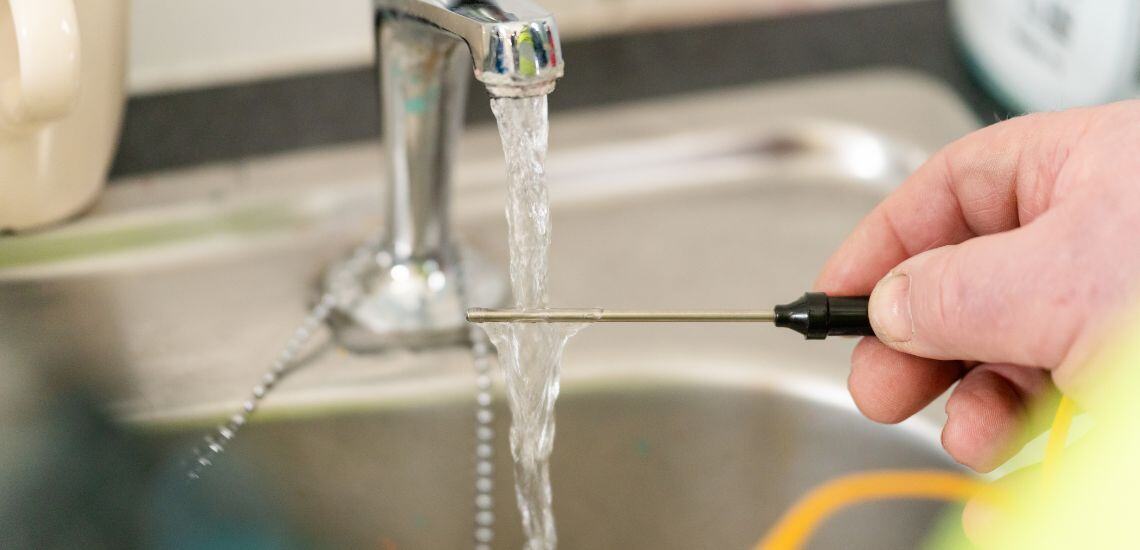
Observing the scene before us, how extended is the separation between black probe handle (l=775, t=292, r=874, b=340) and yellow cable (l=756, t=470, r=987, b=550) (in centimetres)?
15

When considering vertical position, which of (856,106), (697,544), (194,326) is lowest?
(697,544)

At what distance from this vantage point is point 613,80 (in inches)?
27.5

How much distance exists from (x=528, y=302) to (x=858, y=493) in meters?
0.20

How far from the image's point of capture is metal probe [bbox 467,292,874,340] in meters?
0.39

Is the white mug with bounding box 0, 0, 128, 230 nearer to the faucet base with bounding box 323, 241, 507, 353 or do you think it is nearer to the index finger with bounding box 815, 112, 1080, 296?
the faucet base with bounding box 323, 241, 507, 353

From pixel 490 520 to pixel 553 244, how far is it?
0.51ft

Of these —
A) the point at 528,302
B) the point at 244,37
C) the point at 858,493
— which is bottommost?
the point at 858,493

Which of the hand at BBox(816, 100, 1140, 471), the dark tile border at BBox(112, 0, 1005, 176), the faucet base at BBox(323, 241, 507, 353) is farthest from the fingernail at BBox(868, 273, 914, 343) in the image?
the dark tile border at BBox(112, 0, 1005, 176)

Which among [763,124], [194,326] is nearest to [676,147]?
[763,124]

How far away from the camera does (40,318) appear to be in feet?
1.79

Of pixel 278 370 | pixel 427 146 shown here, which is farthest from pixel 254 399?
pixel 427 146

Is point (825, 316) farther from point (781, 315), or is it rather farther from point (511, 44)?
point (511, 44)

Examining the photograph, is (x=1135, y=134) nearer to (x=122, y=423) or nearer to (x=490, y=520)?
(x=490, y=520)

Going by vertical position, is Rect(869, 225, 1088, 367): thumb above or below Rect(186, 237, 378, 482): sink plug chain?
above
